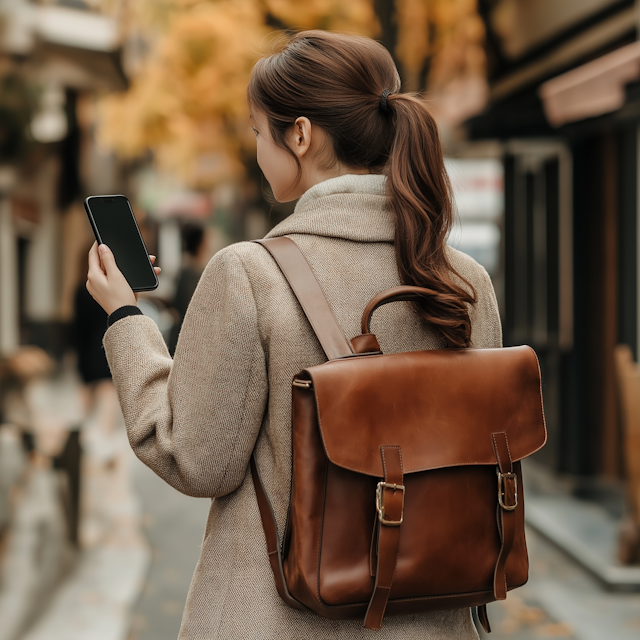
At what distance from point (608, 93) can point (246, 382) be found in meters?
4.63

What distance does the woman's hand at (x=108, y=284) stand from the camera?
5.11ft

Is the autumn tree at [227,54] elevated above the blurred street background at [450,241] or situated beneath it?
elevated above

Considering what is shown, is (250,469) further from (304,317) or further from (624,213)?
(624,213)

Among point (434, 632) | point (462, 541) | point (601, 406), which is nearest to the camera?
point (462, 541)

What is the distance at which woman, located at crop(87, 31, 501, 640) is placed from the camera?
1417mm

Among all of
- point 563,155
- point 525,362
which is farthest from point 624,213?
point 525,362

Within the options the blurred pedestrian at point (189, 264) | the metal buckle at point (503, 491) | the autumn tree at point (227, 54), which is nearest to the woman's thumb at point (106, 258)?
the metal buckle at point (503, 491)

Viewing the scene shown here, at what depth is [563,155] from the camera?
762 centimetres

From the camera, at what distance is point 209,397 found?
4.61 feet

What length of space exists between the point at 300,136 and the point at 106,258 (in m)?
0.42

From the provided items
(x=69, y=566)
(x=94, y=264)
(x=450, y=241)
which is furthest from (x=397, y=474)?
(x=450, y=241)

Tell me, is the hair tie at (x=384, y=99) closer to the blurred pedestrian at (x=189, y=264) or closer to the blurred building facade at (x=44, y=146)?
the blurred building facade at (x=44, y=146)

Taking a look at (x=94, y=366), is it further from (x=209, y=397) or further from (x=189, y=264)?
(x=209, y=397)

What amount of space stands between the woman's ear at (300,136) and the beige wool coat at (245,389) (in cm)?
8
